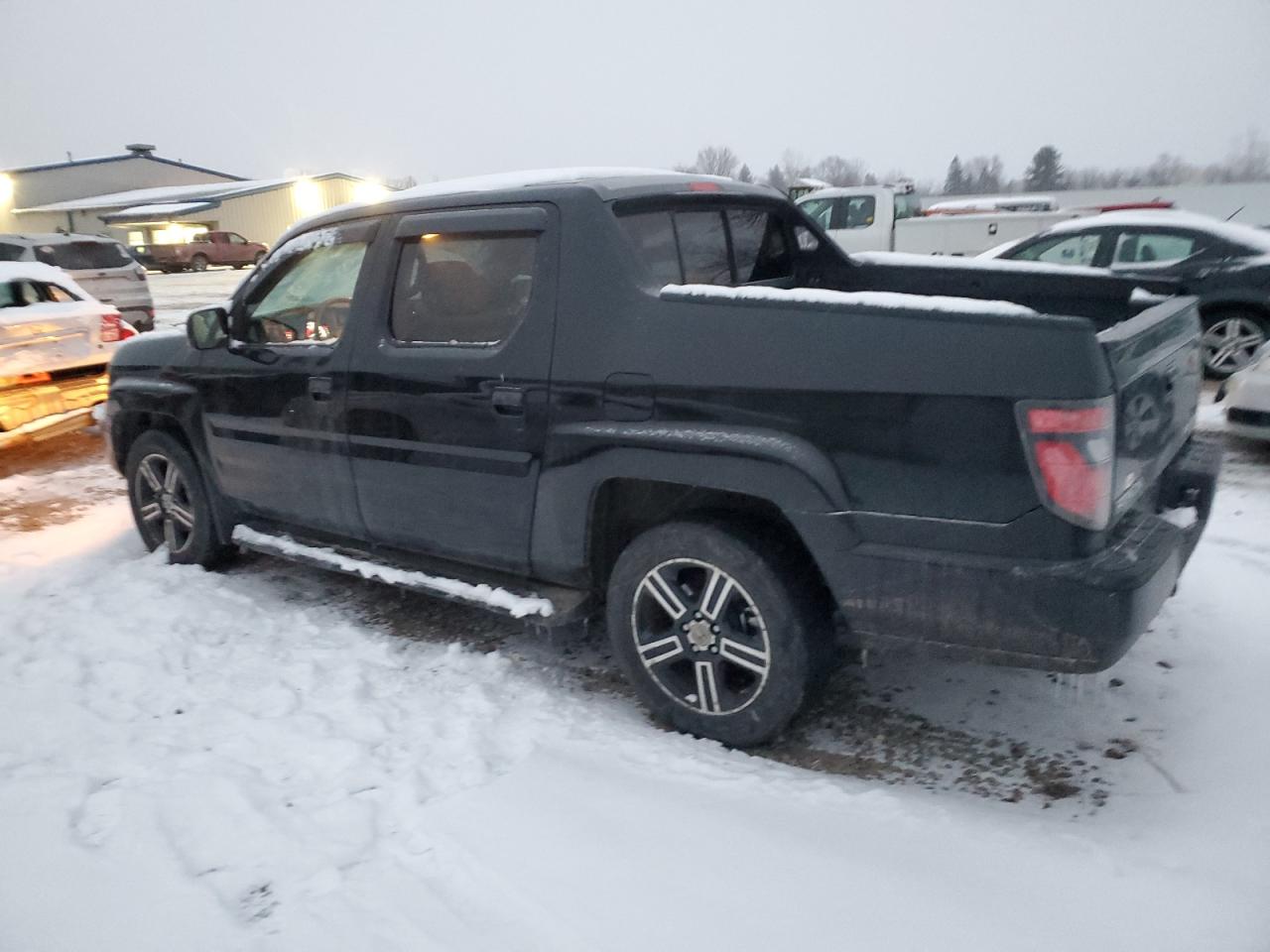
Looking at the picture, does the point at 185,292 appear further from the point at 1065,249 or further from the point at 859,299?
the point at 859,299

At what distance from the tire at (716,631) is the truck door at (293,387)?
150 centimetres

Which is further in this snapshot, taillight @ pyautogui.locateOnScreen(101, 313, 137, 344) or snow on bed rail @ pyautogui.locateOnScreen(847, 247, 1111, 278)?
taillight @ pyautogui.locateOnScreen(101, 313, 137, 344)

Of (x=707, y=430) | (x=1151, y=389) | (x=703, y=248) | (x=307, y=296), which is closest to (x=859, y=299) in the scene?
(x=707, y=430)

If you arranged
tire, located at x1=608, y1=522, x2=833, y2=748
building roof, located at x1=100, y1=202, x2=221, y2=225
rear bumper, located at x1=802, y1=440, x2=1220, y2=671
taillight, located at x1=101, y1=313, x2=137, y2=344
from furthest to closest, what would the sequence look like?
building roof, located at x1=100, y1=202, x2=221, y2=225, taillight, located at x1=101, y1=313, x2=137, y2=344, tire, located at x1=608, y1=522, x2=833, y2=748, rear bumper, located at x1=802, y1=440, x2=1220, y2=671

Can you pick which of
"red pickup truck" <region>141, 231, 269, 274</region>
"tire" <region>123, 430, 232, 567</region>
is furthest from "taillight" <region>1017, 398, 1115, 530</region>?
"red pickup truck" <region>141, 231, 269, 274</region>

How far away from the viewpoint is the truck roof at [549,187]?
3.23 m

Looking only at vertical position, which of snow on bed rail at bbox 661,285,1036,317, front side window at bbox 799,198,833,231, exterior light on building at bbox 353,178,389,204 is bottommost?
front side window at bbox 799,198,833,231

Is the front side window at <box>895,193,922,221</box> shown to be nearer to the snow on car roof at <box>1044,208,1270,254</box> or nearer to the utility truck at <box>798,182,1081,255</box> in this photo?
the utility truck at <box>798,182,1081,255</box>

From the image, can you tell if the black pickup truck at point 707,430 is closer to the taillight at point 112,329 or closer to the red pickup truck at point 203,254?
the taillight at point 112,329

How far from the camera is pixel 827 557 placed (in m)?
2.64

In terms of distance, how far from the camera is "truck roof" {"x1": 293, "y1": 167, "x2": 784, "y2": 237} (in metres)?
3.23

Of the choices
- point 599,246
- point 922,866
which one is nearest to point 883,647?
point 922,866

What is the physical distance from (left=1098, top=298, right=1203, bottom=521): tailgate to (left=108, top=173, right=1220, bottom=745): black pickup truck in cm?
2

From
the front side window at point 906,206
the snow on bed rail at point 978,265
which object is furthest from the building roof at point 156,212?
the snow on bed rail at point 978,265
